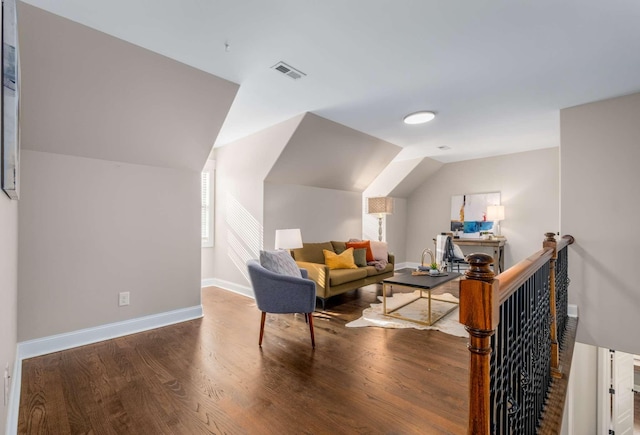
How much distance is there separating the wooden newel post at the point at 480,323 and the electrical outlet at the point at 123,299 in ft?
10.8

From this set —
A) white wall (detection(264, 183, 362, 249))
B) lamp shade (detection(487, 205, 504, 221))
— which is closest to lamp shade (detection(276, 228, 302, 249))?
white wall (detection(264, 183, 362, 249))

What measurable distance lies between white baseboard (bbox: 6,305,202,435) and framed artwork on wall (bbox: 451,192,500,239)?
A: 549cm

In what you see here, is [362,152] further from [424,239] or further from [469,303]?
[469,303]

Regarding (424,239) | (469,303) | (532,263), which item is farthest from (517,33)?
(424,239)

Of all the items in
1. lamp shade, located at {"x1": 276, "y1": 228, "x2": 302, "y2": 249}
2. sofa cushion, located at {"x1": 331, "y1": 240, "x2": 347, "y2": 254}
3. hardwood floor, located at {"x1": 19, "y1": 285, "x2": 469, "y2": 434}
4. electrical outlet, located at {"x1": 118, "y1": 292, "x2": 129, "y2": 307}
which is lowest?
hardwood floor, located at {"x1": 19, "y1": 285, "x2": 469, "y2": 434}

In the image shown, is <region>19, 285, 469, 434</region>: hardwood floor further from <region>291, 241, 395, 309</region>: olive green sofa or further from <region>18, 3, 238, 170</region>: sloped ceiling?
<region>18, 3, 238, 170</region>: sloped ceiling

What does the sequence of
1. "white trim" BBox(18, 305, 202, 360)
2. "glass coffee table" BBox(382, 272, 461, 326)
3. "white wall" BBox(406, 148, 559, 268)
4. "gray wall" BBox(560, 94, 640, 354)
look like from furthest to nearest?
"white wall" BBox(406, 148, 559, 268) < "glass coffee table" BBox(382, 272, 461, 326) < "gray wall" BBox(560, 94, 640, 354) < "white trim" BBox(18, 305, 202, 360)

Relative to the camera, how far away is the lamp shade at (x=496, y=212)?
19.1 ft

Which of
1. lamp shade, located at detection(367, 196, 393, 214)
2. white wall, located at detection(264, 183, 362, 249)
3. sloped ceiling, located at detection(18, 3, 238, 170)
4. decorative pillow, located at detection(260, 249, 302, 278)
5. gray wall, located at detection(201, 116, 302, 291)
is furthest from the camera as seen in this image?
lamp shade, located at detection(367, 196, 393, 214)

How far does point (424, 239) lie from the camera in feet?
23.4

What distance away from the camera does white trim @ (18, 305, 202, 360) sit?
2.56 meters

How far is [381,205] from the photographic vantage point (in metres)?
5.84

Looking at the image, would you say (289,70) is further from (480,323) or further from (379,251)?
(379,251)

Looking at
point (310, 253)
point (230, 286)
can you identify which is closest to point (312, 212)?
point (310, 253)
